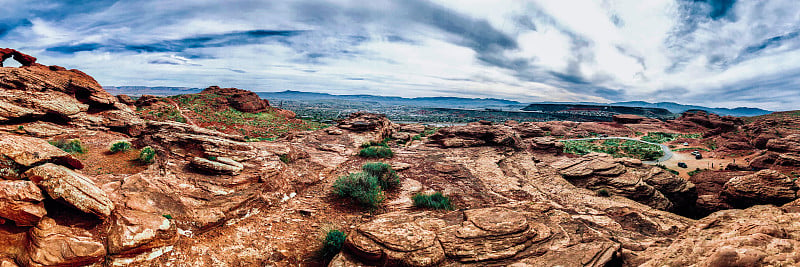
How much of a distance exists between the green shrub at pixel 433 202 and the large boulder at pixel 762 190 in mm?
14677

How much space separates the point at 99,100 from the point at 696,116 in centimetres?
13487

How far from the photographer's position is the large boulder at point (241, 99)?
58.4m

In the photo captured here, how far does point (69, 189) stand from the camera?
6.21 metres

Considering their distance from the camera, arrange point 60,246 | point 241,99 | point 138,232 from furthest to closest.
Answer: point 241,99
point 138,232
point 60,246

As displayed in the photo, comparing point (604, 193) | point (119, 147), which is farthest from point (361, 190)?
point (604, 193)

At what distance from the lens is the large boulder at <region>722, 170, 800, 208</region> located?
38.7 ft

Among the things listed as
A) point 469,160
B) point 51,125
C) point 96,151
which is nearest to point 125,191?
point 96,151

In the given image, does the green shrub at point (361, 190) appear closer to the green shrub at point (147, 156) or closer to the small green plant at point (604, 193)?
the green shrub at point (147, 156)

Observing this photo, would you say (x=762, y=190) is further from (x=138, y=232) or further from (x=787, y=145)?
(x=138, y=232)

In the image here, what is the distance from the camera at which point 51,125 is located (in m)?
16.2

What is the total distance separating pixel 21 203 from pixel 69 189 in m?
0.72

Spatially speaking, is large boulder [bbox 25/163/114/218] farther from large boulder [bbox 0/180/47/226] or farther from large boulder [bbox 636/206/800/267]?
large boulder [bbox 636/206/800/267]

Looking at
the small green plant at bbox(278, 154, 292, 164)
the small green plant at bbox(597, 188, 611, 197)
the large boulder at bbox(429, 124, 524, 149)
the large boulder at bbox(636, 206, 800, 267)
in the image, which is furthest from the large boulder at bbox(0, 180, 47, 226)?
the large boulder at bbox(429, 124, 524, 149)

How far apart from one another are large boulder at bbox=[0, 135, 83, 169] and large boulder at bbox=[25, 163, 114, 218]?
0.86m
